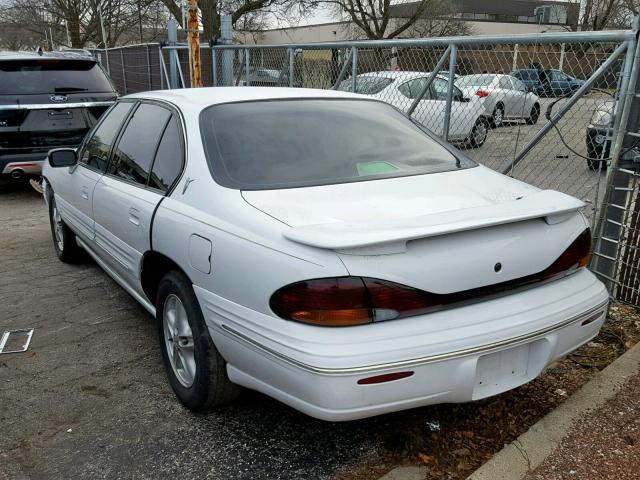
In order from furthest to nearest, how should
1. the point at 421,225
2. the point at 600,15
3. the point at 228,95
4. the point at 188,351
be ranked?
the point at 600,15
the point at 228,95
the point at 188,351
the point at 421,225

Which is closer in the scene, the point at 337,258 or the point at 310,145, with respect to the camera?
the point at 337,258

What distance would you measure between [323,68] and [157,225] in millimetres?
4441

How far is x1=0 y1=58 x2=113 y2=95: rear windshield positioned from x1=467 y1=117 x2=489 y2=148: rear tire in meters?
4.98

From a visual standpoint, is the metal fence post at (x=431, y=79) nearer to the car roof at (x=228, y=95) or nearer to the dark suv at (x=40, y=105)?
the car roof at (x=228, y=95)

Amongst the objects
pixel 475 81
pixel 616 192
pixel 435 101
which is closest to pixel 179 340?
pixel 616 192

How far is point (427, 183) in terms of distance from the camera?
9.45 ft

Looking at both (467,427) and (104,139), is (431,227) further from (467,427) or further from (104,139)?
(104,139)

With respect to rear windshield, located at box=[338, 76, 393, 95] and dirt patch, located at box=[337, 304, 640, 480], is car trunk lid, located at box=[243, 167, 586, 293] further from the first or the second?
rear windshield, located at box=[338, 76, 393, 95]

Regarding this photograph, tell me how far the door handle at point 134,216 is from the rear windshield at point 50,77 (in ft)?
16.2

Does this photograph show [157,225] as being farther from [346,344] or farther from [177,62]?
Result: [177,62]

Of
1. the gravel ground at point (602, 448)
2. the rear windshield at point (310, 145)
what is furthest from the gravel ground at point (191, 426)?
the rear windshield at point (310, 145)

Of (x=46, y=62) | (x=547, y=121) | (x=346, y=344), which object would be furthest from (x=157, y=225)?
(x=46, y=62)

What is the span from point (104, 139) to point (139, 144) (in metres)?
0.74

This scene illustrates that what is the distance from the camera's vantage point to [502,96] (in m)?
4.67
